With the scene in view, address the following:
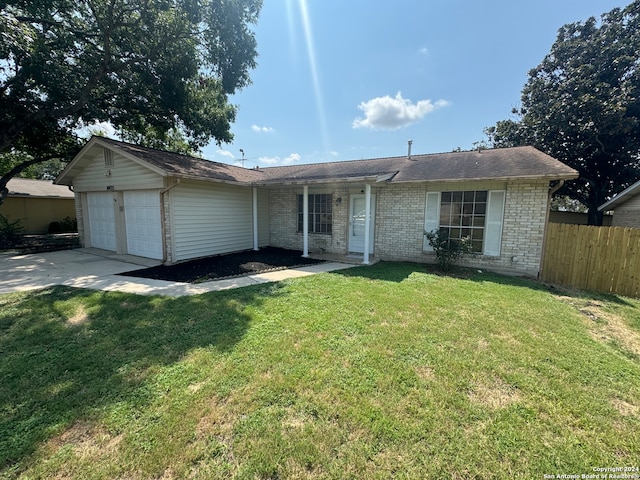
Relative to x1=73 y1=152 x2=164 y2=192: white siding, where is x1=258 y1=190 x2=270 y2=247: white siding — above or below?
below

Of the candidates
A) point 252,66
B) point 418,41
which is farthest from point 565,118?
point 252,66

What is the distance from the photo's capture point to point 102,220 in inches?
424

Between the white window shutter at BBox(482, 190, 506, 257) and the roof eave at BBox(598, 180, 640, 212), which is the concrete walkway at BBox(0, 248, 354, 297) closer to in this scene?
the white window shutter at BBox(482, 190, 506, 257)

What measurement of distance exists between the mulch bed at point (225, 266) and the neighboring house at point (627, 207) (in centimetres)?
1158

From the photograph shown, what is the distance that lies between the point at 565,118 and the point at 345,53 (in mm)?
12360

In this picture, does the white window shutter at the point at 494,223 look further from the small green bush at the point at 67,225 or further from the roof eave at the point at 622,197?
the small green bush at the point at 67,225

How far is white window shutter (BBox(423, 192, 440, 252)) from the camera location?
28.9ft


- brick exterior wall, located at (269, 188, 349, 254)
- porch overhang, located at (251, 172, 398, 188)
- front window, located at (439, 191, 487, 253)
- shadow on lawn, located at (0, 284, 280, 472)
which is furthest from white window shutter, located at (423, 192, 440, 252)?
shadow on lawn, located at (0, 284, 280, 472)

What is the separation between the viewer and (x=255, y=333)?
383 cm

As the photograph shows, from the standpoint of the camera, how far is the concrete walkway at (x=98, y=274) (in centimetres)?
597

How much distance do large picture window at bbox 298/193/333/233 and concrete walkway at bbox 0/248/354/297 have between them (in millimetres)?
2204

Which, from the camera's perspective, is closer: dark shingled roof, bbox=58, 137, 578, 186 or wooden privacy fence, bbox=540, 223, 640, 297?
wooden privacy fence, bbox=540, 223, 640, 297

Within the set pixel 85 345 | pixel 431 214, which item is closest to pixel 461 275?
pixel 431 214

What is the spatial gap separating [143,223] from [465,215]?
10615mm
